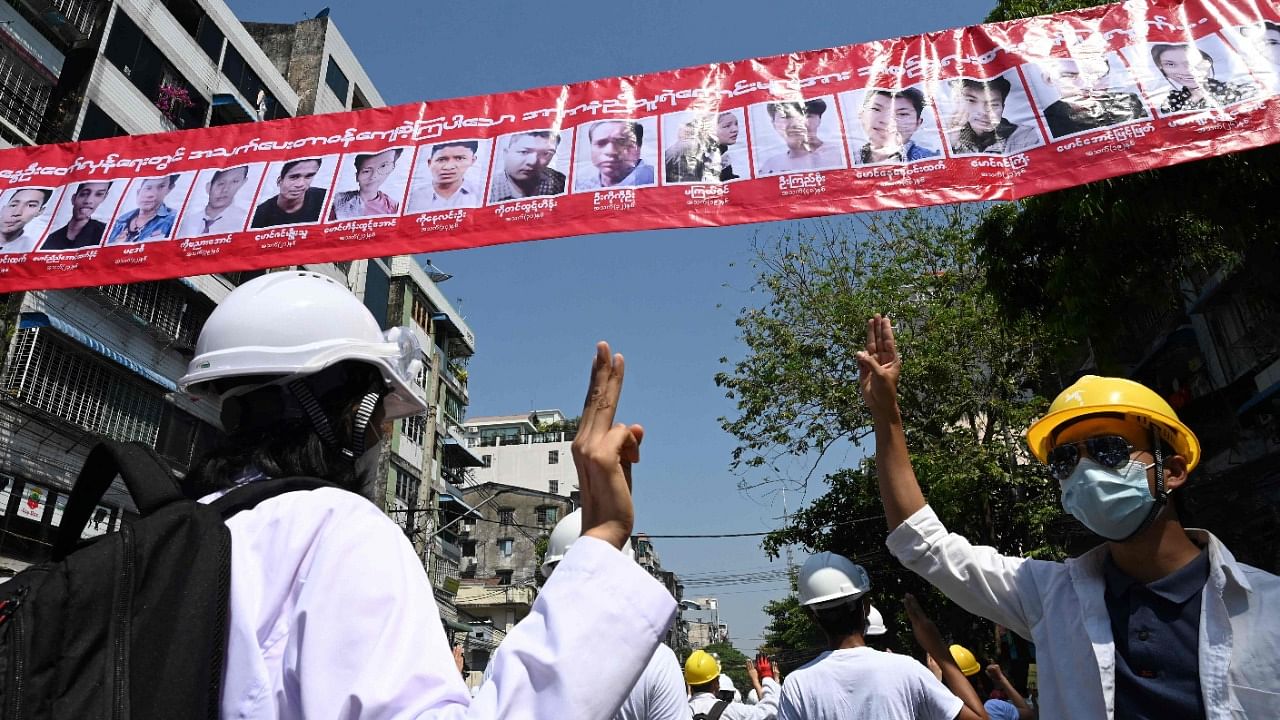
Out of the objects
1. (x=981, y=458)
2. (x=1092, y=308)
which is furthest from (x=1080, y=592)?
(x=981, y=458)

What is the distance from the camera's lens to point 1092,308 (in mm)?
7586

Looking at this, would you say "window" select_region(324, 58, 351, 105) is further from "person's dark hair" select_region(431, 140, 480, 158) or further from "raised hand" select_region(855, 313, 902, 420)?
"raised hand" select_region(855, 313, 902, 420)

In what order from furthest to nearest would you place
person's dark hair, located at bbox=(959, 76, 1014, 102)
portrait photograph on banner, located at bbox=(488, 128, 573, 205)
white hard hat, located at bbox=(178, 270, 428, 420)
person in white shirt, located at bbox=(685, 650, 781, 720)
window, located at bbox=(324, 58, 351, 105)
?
1. window, located at bbox=(324, 58, 351, 105)
2. person in white shirt, located at bbox=(685, 650, 781, 720)
3. portrait photograph on banner, located at bbox=(488, 128, 573, 205)
4. person's dark hair, located at bbox=(959, 76, 1014, 102)
5. white hard hat, located at bbox=(178, 270, 428, 420)

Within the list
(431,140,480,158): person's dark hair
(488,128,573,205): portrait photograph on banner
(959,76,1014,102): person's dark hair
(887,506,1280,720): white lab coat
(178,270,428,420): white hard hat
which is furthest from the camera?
(431,140,480,158): person's dark hair

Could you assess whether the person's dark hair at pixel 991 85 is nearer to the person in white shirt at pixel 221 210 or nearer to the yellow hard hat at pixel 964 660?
the yellow hard hat at pixel 964 660

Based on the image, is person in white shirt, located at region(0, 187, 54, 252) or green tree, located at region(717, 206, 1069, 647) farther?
green tree, located at region(717, 206, 1069, 647)

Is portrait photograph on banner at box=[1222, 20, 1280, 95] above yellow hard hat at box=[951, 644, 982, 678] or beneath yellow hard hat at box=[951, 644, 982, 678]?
above

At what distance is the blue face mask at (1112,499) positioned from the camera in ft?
7.33

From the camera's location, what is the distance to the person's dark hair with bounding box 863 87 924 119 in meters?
4.28

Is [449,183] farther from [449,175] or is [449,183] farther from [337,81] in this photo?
[337,81]

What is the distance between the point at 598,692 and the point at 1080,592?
1794 mm

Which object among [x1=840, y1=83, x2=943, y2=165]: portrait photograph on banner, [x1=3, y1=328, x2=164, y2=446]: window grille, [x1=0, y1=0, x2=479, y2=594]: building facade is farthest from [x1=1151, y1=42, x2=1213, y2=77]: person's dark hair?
[x1=3, y1=328, x2=164, y2=446]: window grille

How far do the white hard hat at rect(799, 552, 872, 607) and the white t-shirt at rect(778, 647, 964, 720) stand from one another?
0.26 meters

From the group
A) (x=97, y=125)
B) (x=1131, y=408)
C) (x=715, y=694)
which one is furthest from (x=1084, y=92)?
(x=97, y=125)
